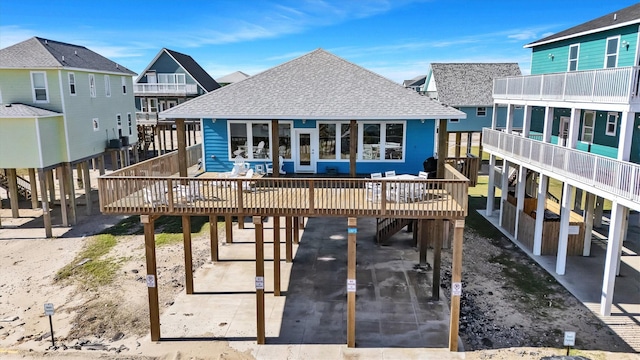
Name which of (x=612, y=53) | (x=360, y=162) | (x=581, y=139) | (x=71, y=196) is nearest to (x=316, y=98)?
(x=360, y=162)

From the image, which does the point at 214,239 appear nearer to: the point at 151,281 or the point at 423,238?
the point at 151,281

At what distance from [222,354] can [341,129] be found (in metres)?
9.02

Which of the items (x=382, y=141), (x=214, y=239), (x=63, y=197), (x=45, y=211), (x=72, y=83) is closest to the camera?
(x=382, y=141)

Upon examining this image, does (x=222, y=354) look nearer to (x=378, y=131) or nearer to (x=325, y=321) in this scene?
(x=325, y=321)

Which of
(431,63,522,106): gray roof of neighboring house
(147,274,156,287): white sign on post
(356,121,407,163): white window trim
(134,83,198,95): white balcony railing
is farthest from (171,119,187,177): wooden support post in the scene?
(134,83,198,95): white balcony railing

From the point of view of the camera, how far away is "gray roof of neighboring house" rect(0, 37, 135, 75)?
2400 cm

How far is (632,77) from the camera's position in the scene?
13555mm

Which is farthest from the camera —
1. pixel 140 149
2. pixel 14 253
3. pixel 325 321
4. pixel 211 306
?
pixel 140 149

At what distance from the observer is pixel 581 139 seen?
66.9 ft

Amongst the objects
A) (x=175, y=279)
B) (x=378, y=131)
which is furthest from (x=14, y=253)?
(x=378, y=131)

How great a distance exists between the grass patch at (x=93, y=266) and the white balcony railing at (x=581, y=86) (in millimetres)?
18880

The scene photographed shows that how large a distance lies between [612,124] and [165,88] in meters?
37.1

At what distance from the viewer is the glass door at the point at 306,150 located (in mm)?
17359

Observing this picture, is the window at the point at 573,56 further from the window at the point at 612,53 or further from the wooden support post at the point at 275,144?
the wooden support post at the point at 275,144
